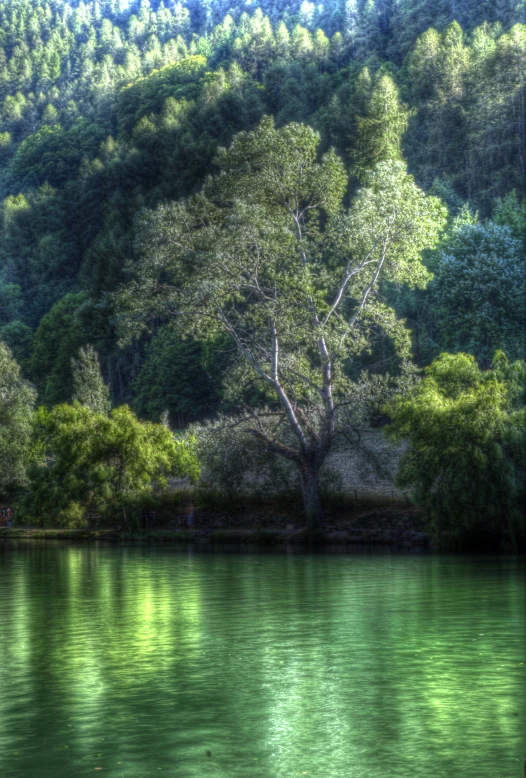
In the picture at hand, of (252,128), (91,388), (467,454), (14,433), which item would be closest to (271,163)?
(467,454)

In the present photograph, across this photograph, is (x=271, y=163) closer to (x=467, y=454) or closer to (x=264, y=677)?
(x=467, y=454)

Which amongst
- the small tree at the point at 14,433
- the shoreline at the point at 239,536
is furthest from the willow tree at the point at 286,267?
the small tree at the point at 14,433

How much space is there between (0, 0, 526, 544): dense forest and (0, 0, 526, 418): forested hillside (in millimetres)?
207

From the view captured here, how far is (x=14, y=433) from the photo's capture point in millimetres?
64000

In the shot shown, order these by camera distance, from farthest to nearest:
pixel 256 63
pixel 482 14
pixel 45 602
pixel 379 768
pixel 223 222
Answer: pixel 256 63 → pixel 482 14 → pixel 223 222 → pixel 45 602 → pixel 379 768

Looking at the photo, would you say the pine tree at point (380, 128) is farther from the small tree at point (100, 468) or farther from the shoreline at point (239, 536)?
the shoreline at point (239, 536)

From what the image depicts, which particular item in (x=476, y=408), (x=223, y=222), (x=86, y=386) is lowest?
(x=476, y=408)

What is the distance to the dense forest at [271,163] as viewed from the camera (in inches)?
2751

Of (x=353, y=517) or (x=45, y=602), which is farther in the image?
(x=353, y=517)

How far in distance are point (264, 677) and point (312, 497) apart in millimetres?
33389

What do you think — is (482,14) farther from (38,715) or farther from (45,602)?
(38,715)

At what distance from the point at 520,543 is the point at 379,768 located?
3322cm

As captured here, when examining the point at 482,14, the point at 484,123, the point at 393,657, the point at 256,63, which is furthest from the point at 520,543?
the point at 256,63

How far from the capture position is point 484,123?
9212cm
